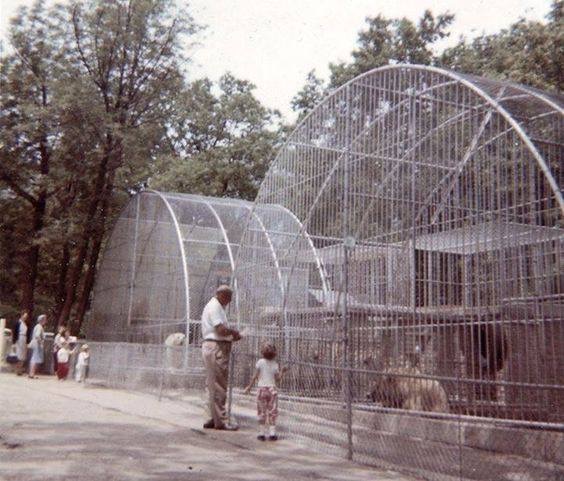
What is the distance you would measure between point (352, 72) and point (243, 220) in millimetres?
10518

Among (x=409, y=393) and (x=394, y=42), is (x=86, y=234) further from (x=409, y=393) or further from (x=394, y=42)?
(x=409, y=393)

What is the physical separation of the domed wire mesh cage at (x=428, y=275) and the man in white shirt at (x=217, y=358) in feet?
3.15

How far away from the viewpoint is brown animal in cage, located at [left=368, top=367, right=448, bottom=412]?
9.03 metres

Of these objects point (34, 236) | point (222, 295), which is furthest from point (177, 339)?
point (34, 236)

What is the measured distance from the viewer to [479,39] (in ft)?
96.2

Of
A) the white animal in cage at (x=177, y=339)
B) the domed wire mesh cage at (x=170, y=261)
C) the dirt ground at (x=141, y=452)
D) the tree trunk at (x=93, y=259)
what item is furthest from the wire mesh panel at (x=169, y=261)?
the dirt ground at (x=141, y=452)

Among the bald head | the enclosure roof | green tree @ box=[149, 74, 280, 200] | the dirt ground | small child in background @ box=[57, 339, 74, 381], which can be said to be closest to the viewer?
the dirt ground

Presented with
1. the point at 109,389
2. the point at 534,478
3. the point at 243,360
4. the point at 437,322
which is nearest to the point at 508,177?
the point at 437,322

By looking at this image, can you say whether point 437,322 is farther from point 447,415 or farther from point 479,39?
point 479,39

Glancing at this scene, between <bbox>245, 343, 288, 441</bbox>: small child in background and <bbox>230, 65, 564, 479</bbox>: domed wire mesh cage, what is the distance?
1.34 feet

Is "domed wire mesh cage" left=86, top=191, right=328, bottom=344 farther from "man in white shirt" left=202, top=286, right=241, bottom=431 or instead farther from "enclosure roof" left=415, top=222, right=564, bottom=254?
"enclosure roof" left=415, top=222, right=564, bottom=254

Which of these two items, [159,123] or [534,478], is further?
[159,123]

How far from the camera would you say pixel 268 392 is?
9648 mm

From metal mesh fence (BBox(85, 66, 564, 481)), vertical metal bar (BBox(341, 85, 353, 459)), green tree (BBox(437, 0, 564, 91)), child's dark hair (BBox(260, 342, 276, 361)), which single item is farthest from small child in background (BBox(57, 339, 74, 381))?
green tree (BBox(437, 0, 564, 91))
